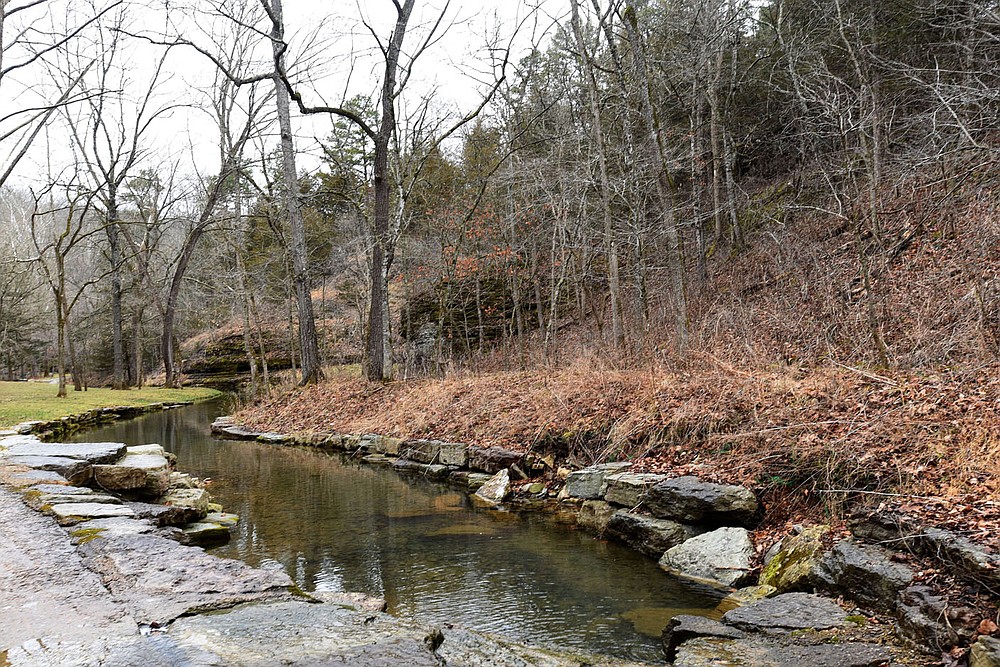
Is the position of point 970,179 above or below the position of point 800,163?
below

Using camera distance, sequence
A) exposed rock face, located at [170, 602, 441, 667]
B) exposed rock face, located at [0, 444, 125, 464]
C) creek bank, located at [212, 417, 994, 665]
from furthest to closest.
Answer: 1. exposed rock face, located at [0, 444, 125, 464]
2. creek bank, located at [212, 417, 994, 665]
3. exposed rock face, located at [170, 602, 441, 667]

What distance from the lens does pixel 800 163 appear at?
1888 cm

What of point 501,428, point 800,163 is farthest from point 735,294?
point 501,428

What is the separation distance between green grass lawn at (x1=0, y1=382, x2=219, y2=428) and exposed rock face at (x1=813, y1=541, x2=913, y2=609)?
15176 millimetres

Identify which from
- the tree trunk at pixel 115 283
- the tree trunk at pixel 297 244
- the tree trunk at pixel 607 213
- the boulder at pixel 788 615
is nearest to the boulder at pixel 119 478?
the boulder at pixel 788 615

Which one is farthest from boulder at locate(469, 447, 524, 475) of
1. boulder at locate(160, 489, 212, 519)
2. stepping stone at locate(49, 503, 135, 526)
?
stepping stone at locate(49, 503, 135, 526)

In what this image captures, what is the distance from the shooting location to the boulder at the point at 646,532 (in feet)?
20.7

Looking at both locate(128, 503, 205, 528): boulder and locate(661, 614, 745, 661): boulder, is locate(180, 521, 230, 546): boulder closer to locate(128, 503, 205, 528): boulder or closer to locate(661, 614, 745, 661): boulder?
locate(128, 503, 205, 528): boulder

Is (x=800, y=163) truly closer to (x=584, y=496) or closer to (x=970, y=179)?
(x=970, y=179)

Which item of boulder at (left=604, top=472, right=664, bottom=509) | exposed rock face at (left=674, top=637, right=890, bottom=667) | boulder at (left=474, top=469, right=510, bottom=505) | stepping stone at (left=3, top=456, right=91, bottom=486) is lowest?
boulder at (left=474, top=469, right=510, bottom=505)

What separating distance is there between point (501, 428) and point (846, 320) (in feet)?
18.9

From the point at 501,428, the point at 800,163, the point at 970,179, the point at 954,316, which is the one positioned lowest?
the point at 501,428

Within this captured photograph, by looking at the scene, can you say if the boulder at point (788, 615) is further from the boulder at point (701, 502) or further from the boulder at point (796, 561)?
the boulder at point (701, 502)

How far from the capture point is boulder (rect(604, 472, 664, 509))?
22.9 feet
